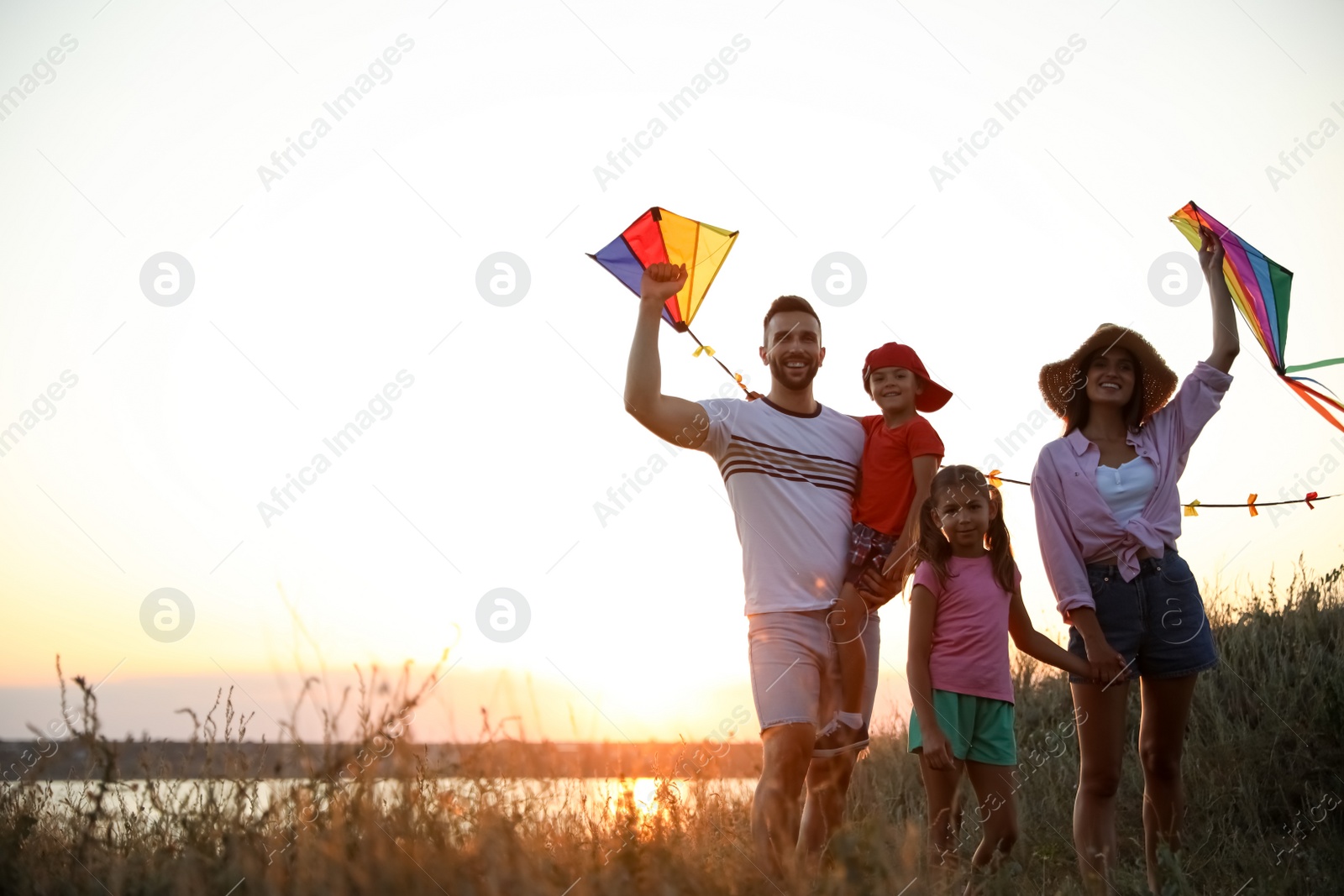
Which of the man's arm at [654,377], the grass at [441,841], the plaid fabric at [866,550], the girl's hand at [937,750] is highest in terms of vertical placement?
the man's arm at [654,377]

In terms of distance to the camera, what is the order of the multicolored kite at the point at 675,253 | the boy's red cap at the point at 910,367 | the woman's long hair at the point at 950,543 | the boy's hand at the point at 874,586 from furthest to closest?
the multicolored kite at the point at 675,253
the boy's red cap at the point at 910,367
the woman's long hair at the point at 950,543
the boy's hand at the point at 874,586

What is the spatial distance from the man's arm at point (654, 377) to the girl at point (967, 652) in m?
1.09

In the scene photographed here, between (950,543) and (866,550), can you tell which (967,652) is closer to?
(950,543)

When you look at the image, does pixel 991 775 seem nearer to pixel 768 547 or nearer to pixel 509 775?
pixel 768 547

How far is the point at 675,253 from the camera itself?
18.3 ft

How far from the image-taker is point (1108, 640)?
4094 mm

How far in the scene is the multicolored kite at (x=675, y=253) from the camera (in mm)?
5438

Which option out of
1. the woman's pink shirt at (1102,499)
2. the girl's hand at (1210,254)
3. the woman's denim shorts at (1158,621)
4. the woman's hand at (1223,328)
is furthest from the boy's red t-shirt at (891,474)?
the girl's hand at (1210,254)

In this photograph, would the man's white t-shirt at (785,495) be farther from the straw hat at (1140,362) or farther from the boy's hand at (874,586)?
the straw hat at (1140,362)

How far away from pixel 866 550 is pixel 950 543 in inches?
20.5

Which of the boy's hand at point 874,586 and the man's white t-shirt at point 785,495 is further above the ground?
the man's white t-shirt at point 785,495

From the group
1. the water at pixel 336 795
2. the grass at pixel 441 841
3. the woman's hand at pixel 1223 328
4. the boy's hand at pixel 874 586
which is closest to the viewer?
the grass at pixel 441 841

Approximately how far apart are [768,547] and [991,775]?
126cm

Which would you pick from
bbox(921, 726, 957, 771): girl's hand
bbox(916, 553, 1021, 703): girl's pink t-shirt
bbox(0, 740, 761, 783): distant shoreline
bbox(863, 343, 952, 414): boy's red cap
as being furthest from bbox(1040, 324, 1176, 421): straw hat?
bbox(0, 740, 761, 783): distant shoreline
